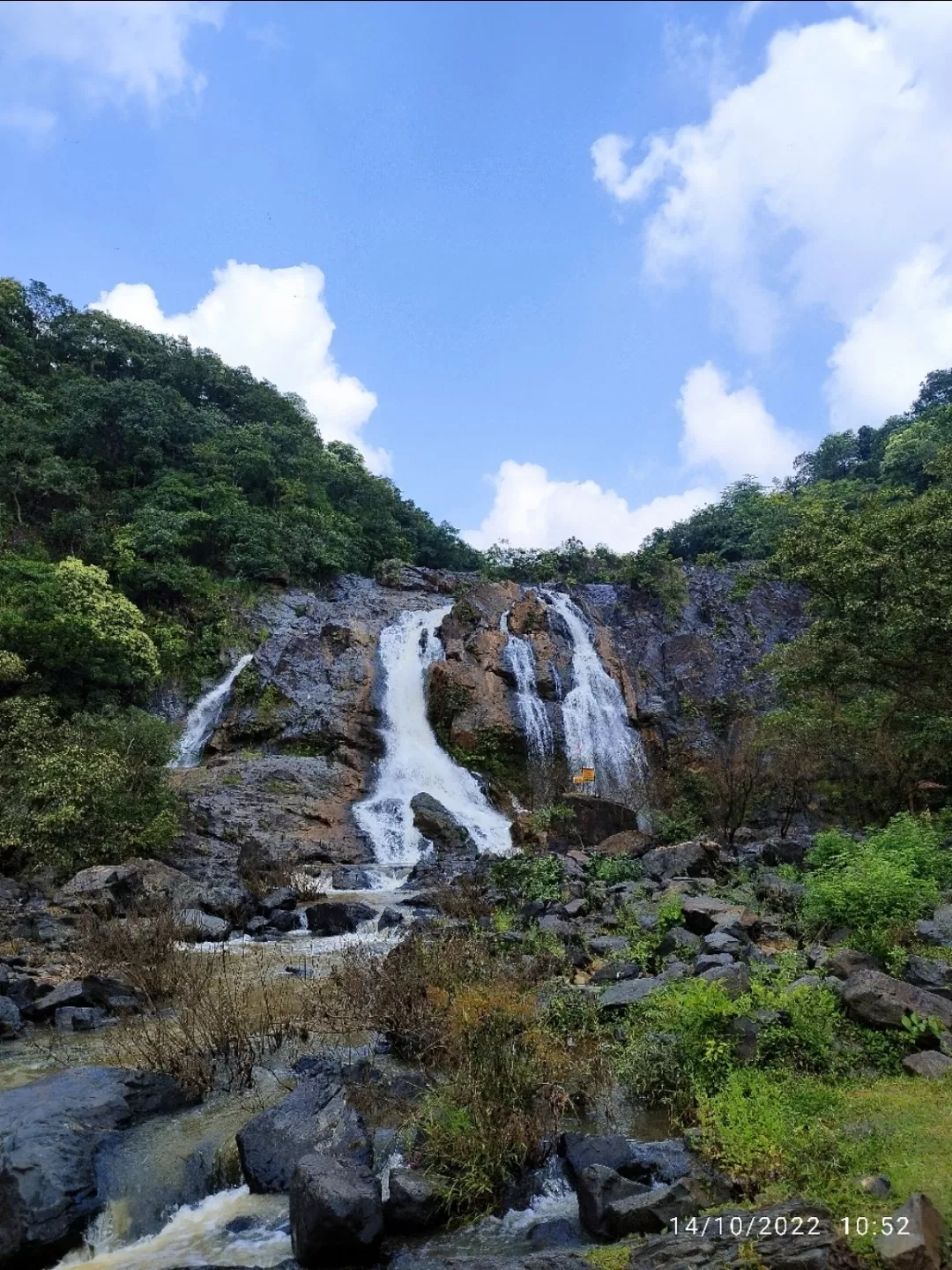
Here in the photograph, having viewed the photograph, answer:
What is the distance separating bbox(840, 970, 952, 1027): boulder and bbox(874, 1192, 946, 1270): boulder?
2.24m

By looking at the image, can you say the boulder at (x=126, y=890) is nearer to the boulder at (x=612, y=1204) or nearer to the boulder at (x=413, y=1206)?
the boulder at (x=413, y=1206)

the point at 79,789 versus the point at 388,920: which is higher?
the point at 79,789

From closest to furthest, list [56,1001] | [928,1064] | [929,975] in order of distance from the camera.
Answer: [928,1064]
[929,975]
[56,1001]

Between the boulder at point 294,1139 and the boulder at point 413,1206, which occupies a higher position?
the boulder at point 294,1139

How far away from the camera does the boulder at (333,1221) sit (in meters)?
3.75

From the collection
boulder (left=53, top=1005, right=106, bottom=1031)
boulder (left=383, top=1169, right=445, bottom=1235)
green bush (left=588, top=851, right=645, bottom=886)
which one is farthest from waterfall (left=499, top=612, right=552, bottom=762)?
boulder (left=383, top=1169, right=445, bottom=1235)

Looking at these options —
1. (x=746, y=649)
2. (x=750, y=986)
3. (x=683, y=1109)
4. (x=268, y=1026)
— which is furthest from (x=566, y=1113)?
(x=746, y=649)

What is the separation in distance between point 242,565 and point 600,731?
49.0 ft

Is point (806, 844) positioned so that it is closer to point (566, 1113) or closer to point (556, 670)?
point (566, 1113)

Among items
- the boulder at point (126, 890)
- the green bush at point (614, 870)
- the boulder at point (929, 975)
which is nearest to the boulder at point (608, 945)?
the boulder at point (929, 975)

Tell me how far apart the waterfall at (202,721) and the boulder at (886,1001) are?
63.9 ft

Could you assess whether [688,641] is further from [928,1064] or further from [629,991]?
[928,1064]

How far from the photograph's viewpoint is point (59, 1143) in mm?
4523

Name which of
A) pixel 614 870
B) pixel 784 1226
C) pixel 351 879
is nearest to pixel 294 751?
pixel 351 879
